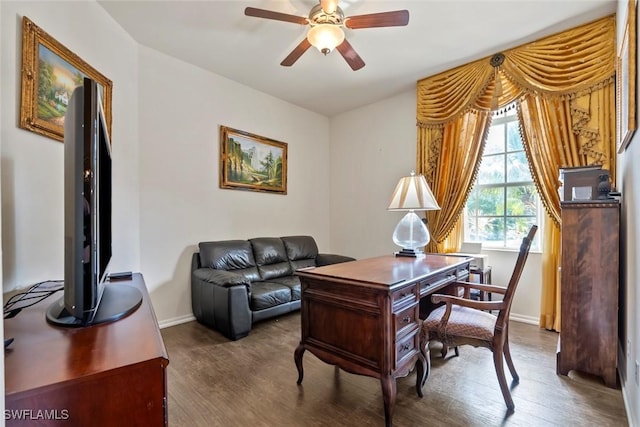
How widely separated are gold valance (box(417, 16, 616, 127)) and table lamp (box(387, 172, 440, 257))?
1.49m

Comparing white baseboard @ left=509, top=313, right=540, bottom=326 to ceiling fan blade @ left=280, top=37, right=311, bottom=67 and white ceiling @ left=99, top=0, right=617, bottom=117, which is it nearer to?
white ceiling @ left=99, top=0, right=617, bottom=117

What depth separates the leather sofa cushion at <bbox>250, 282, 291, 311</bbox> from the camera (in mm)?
2998

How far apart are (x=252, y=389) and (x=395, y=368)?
992mm

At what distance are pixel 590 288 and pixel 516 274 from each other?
2.76ft

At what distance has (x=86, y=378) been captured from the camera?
0.75 m

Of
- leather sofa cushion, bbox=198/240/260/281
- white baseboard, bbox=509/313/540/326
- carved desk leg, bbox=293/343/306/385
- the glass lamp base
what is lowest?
white baseboard, bbox=509/313/540/326

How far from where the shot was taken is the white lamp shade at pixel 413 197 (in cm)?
250

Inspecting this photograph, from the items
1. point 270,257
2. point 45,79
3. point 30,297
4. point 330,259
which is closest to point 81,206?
point 30,297

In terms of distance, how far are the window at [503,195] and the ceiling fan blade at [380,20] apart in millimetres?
1953

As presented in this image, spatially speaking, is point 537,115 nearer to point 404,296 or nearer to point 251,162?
point 404,296

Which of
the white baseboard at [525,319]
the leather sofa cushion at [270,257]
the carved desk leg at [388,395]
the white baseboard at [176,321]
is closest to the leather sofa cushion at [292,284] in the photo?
the leather sofa cushion at [270,257]

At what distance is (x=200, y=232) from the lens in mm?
3559

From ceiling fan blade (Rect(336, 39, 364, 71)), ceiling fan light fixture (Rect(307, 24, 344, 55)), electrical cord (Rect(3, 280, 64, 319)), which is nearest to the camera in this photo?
electrical cord (Rect(3, 280, 64, 319))
